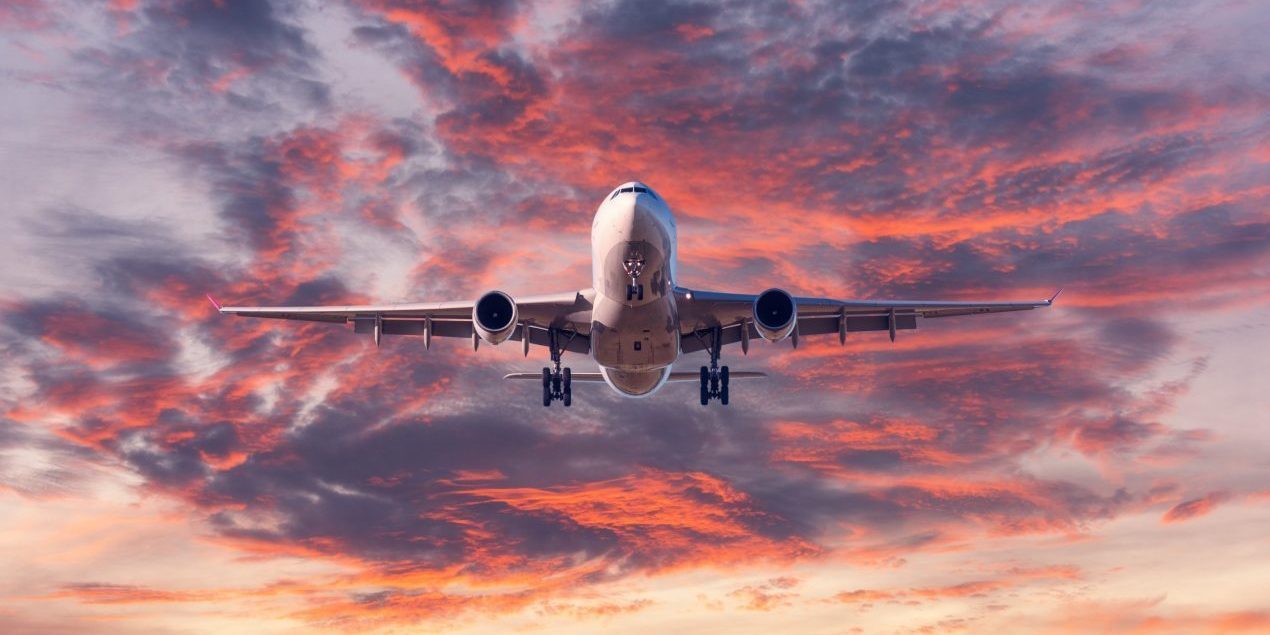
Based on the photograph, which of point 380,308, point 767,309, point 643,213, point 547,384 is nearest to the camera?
point 643,213

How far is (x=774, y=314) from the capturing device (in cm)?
4519

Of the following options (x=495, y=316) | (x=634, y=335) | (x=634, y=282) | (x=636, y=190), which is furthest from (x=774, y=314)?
(x=495, y=316)

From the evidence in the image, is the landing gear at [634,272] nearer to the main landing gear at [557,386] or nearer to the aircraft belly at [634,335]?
the aircraft belly at [634,335]

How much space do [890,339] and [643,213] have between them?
15.7 meters

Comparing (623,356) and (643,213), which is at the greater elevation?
(643,213)

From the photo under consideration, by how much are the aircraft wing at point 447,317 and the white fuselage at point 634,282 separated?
2255 millimetres

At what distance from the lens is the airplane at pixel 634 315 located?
41.6 metres

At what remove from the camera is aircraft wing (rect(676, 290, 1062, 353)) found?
47.4m

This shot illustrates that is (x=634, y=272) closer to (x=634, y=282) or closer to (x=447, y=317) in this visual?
(x=634, y=282)

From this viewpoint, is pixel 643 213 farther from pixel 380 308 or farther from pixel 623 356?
pixel 380 308

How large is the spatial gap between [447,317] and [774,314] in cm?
1351

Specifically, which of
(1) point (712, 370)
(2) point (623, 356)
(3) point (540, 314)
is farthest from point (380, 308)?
(1) point (712, 370)

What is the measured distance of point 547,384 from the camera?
173ft

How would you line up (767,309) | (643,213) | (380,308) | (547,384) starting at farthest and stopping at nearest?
(547,384) → (380,308) → (767,309) → (643,213)
